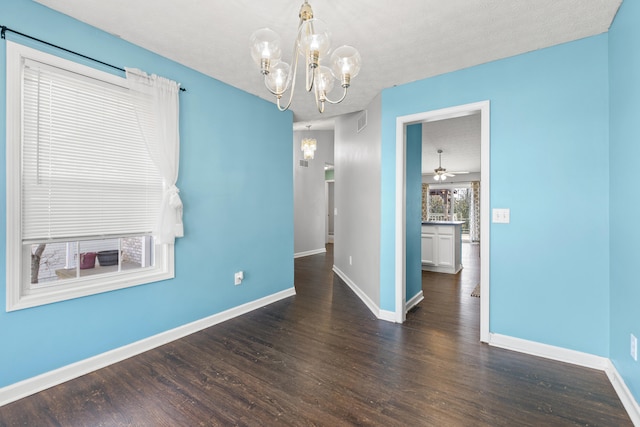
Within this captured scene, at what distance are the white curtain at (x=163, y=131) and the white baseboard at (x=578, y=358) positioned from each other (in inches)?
120

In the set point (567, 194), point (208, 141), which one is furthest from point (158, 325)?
point (567, 194)

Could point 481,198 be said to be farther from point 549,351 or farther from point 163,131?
point 163,131

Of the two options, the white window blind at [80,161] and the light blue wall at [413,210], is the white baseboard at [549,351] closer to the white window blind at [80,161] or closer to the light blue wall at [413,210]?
the light blue wall at [413,210]

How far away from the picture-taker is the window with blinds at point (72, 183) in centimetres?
185

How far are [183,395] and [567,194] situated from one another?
3.20 m

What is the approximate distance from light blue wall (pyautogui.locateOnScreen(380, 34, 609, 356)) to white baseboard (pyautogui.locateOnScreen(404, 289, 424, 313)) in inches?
41.2

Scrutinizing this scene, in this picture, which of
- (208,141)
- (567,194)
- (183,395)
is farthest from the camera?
(208,141)

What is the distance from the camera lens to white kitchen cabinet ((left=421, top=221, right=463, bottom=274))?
5281 mm

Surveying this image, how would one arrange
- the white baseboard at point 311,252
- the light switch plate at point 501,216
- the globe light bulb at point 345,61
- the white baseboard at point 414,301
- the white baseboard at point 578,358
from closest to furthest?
the globe light bulb at point 345,61
the white baseboard at point 578,358
the light switch plate at point 501,216
the white baseboard at point 414,301
the white baseboard at point 311,252

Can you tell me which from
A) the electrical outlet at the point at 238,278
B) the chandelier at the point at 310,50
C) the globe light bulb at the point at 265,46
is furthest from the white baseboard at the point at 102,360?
the globe light bulb at the point at 265,46

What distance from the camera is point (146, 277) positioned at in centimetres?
248

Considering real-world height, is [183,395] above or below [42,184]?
below

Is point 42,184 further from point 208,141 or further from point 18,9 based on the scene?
point 208,141

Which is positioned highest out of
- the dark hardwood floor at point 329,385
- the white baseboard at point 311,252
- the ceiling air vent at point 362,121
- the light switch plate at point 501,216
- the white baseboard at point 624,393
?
the ceiling air vent at point 362,121
